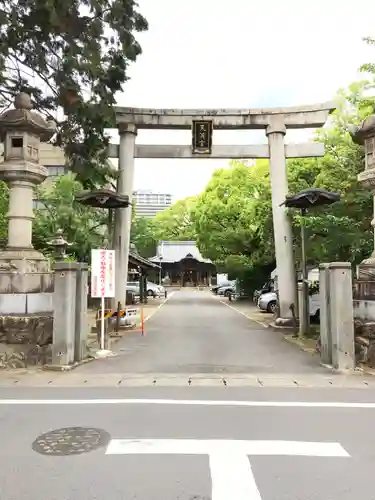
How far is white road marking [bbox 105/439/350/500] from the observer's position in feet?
13.3

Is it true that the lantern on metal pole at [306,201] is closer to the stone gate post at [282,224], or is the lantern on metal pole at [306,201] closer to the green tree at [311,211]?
the green tree at [311,211]

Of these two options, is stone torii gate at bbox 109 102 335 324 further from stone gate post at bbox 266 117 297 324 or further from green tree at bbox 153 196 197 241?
green tree at bbox 153 196 197 241

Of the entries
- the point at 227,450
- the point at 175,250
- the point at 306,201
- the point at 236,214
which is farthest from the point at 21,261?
the point at 175,250

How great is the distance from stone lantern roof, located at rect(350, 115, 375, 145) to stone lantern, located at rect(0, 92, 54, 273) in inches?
275

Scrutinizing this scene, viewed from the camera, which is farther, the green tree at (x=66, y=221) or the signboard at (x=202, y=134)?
the green tree at (x=66, y=221)

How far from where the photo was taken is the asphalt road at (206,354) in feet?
30.5

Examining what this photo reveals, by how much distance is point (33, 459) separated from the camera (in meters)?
4.41

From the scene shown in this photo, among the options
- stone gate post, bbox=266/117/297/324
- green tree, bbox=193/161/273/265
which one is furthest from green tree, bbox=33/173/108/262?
stone gate post, bbox=266/117/297/324

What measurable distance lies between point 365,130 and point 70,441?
8.95m

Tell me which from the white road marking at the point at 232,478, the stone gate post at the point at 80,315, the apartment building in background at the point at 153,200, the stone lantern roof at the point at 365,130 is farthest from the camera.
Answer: the apartment building in background at the point at 153,200

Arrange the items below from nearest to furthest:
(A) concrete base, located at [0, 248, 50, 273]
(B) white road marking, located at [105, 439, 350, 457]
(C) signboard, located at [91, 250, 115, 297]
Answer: (B) white road marking, located at [105, 439, 350, 457] < (A) concrete base, located at [0, 248, 50, 273] < (C) signboard, located at [91, 250, 115, 297]

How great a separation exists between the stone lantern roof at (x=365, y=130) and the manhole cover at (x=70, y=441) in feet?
28.1

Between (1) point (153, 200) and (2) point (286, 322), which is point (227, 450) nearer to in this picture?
(2) point (286, 322)

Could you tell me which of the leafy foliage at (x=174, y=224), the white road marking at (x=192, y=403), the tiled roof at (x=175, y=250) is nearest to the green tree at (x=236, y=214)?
the white road marking at (x=192, y=403)
